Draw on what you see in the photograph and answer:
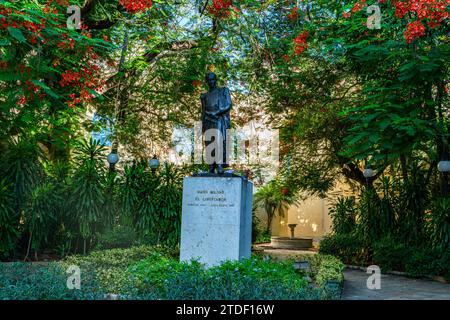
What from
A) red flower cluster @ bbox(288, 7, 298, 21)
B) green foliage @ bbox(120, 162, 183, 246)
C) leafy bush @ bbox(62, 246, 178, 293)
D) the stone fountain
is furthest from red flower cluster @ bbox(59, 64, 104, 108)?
the stone fountain

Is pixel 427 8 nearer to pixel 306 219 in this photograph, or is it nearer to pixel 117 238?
pixel 117 238

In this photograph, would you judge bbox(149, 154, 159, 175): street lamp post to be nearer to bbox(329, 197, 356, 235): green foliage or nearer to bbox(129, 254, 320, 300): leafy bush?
bbox(329, 197, 356, 235): green foliage

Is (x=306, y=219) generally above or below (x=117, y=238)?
above

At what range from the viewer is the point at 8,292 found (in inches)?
225

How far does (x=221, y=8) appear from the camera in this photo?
10.4m

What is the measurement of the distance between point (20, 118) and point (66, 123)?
3.26 m

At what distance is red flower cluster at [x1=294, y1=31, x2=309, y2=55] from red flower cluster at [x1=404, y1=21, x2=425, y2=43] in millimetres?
3584

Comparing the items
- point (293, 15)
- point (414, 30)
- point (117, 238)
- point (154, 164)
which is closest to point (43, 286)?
point (117, 238)

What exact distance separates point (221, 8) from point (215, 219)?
4668 mm

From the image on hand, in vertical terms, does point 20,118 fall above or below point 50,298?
above
